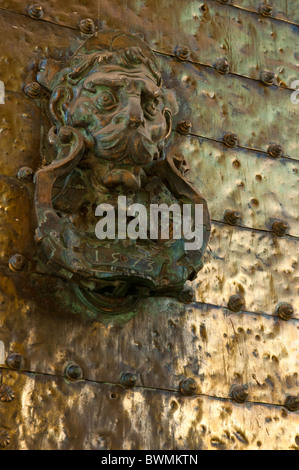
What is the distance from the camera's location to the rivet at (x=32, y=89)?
2076 mm

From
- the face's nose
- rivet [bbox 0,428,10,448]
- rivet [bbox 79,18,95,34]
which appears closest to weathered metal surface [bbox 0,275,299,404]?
rivet [bbox 0,428,10,448]

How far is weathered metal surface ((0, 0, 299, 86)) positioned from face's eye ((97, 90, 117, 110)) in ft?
0.99

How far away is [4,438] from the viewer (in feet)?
5.86

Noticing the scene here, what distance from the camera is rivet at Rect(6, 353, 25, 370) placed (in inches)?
72.6

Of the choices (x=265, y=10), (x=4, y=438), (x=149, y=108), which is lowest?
(x=4, y=438)

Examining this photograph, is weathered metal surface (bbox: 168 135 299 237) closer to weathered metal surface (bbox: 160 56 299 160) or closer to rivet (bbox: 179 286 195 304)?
weathered metal surface (bbox: 160 56 299 160)

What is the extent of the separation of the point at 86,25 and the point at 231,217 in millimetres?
542

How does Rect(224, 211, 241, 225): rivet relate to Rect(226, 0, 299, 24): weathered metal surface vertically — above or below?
below

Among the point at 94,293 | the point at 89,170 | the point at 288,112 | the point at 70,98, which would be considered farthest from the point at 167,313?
the point at 288,112

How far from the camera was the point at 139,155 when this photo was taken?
6.39 ft

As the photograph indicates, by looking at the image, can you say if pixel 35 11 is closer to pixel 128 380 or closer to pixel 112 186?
pixel 112 186

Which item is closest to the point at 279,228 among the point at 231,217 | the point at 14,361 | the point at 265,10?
the point at 231,217

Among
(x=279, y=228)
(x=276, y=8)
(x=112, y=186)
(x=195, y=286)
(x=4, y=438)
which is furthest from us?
(x=276, y=8)

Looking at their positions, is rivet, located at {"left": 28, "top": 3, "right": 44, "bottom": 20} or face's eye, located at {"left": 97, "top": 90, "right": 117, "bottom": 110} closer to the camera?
face's eye, located at {"left": 97, "top": 90, "right": 117, "bottom": 110}
